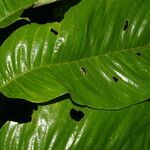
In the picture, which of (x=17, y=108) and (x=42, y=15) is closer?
(x=17, y=108)

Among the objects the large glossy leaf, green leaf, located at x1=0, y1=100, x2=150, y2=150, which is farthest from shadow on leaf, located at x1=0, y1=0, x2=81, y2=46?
green leaf, located at x1=0, y1=100, x2=150, y2=150

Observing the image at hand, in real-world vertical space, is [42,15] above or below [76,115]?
above

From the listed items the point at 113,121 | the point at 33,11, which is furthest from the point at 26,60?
the point at 113,121

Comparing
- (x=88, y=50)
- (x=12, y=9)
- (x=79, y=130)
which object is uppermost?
(x=12, y=9)

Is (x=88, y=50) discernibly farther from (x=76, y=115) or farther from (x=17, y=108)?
(x=17, y=108)

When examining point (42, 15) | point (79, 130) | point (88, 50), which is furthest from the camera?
point (42, 15)

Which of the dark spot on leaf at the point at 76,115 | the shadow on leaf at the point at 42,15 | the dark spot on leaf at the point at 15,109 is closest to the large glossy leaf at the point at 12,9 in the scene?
the shadow on leaf at the point at 42,15

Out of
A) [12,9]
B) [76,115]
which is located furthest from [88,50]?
[12,9]
